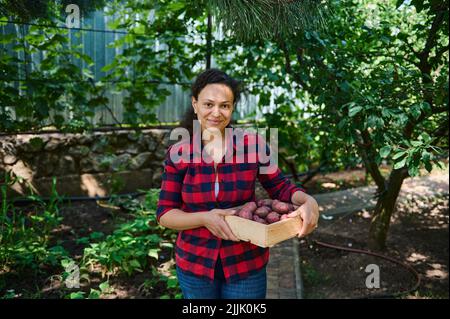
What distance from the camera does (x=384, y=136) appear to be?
263 centimetres

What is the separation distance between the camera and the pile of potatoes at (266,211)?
72.1 inches

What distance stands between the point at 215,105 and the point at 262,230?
0.59m

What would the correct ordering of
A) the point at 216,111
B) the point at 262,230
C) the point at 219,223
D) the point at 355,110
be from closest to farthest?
the point at 262,230
the point at 219,223
the point at 216,111
the point at 355,110

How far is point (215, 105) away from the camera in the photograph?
6.37 feet

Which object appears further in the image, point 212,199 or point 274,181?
point 274,181

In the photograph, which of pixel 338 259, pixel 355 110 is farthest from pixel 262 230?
pixel 338 259

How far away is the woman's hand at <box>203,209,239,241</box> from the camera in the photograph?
182cm

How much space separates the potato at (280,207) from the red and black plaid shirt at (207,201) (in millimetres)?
Answer: 112

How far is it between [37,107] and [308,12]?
2.26 metres

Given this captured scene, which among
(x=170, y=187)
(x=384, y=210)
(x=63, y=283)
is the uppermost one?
(x=170, y=187)
